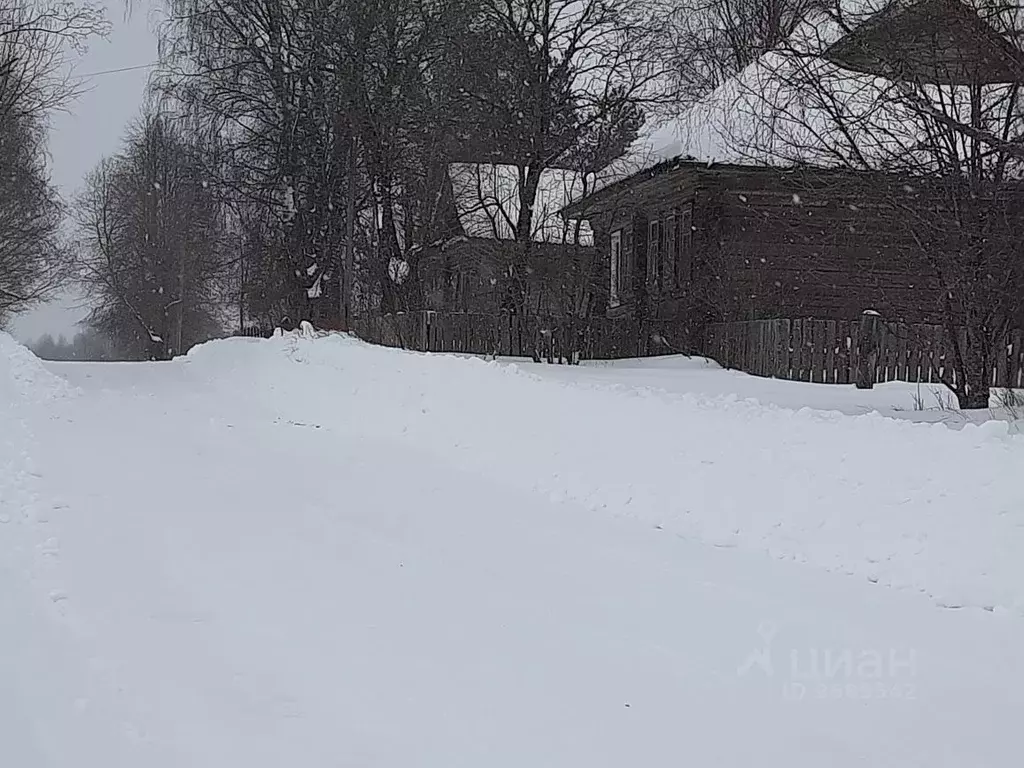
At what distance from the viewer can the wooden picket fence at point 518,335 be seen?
23125mm

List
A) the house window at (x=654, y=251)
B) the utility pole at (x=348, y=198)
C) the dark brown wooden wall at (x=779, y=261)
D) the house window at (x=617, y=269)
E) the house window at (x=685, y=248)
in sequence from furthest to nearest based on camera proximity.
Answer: the house window at (x=617, y=269) → the house window at (x=654, y=251) → the utility pole at (x=348, y=198) → the house window at (x=685, y=248) → the dark brown wooden wall at (x=779, y=261)

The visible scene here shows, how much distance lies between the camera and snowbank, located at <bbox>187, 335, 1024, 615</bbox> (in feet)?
23.4

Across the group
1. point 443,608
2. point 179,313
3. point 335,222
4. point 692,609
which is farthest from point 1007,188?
point 179,313

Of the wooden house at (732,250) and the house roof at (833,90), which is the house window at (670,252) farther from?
the house roof at (833,90)

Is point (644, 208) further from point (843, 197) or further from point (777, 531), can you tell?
point (777, 531)

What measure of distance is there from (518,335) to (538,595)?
16.7 meters

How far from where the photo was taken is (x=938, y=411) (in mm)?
10984

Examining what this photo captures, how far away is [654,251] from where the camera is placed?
27.0 metres

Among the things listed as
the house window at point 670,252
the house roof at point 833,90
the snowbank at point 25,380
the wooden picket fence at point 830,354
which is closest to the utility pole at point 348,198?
the snowbank at point 25,380

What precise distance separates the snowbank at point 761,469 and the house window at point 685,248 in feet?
35.2

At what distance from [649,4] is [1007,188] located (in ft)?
48.7

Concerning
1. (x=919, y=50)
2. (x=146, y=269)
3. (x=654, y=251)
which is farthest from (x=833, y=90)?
(x=146, y=269)

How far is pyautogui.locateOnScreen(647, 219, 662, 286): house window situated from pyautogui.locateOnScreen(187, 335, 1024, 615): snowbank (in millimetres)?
12882

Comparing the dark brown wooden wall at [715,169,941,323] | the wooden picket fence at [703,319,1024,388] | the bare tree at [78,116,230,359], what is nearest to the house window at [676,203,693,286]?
the dark brown wooden wall at [715,169,941,323]
